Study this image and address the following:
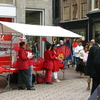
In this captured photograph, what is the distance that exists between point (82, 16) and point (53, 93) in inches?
820

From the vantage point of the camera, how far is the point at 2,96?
890 cm

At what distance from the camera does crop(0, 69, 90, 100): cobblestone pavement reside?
8.69 meters

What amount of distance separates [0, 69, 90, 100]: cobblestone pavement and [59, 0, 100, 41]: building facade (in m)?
16.2

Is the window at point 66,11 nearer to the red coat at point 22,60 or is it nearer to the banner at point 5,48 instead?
the banner at point 5,48

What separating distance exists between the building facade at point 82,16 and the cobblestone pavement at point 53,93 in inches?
640

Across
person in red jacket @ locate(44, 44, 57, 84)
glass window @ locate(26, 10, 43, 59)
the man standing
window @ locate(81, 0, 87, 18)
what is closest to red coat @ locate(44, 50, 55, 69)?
person in red jacket @ locate(44, 44, 57, 84)

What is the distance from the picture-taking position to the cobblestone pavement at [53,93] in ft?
28.5

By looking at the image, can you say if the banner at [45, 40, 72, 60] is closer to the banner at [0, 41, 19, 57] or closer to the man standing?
the banner at [0, 41, 19, 57]

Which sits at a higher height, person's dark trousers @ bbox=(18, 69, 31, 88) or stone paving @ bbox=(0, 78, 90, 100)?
person's dark trousers @ bbox=(18, 69, 31, 88)

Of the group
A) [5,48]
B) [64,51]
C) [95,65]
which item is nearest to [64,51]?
[64,51]

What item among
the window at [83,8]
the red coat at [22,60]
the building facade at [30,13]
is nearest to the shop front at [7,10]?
the building facade at [30,13]

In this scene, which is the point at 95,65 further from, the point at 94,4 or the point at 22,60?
the point at 94,4

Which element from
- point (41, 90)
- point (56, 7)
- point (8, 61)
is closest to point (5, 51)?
point (8, 61)

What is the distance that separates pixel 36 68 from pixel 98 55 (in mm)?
5025
